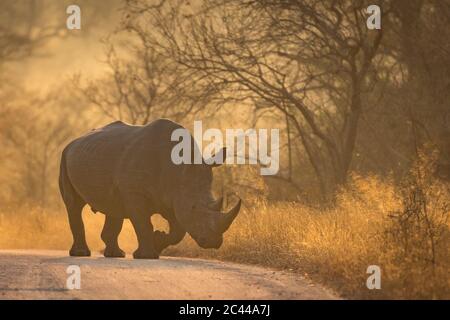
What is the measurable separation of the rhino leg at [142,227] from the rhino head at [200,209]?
2.10ft

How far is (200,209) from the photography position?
50.6 ft

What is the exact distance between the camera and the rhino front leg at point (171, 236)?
16.4 meters

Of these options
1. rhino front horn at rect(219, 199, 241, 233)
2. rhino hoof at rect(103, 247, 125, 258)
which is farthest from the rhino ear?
rhino hoof at rect(103, 247, 125, 258)

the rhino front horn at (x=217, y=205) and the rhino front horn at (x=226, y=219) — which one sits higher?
the rhino front horn at (x=217, y=205)

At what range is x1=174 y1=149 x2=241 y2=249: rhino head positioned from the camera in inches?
595

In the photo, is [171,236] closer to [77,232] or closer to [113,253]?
[113,253]

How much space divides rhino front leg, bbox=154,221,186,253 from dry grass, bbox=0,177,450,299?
0.69m

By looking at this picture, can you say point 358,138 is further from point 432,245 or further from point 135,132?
point 432,245

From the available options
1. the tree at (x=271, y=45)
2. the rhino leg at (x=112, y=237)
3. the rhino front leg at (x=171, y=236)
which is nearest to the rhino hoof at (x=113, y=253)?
the rhino leg at (x=112, y=237)

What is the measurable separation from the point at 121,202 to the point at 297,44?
17.9ft

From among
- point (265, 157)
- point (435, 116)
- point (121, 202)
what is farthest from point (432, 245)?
point (265, 157)

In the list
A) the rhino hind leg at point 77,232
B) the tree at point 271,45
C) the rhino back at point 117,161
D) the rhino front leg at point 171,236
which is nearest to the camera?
the rhino back at point 117,161

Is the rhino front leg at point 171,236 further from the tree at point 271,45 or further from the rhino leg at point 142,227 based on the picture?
the tree at point 271,45

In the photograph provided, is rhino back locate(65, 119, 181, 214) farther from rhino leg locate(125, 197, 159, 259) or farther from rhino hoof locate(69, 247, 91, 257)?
rhino hoof locate(69, 247, 91, 257)
